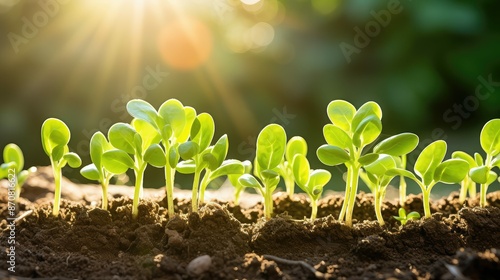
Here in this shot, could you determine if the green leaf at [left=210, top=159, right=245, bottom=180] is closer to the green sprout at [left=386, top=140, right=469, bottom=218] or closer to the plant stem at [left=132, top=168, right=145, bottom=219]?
the plant stem at [left=132, top=168, right=145, bottom=219]

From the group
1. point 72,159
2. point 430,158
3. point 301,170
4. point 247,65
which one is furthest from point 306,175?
point 247,65

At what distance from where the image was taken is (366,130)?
4.47ft

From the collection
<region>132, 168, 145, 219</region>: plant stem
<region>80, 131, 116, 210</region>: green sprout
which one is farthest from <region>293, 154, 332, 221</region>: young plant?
<region>80, 131, 116, 210</region>: green sprout

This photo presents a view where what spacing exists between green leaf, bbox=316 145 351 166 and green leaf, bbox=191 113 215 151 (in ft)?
1.09

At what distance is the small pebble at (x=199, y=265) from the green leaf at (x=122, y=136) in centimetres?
43

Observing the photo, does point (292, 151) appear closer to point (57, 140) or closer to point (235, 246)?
point (235, 246)

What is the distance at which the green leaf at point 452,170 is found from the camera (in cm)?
143

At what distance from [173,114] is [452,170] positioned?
0.81m

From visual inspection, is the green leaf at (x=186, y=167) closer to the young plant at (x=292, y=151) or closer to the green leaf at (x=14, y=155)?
the young plant at (x=292, y=151)

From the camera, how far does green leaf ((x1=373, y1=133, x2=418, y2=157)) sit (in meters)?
1.36

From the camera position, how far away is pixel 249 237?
1.42 meters

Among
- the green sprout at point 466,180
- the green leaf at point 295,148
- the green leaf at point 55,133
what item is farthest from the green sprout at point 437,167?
the green leaf at point 55,133

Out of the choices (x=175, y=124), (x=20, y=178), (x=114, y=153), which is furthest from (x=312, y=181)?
(x=20, y=178)

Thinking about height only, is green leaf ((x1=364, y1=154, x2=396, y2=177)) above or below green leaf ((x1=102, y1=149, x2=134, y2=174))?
above
